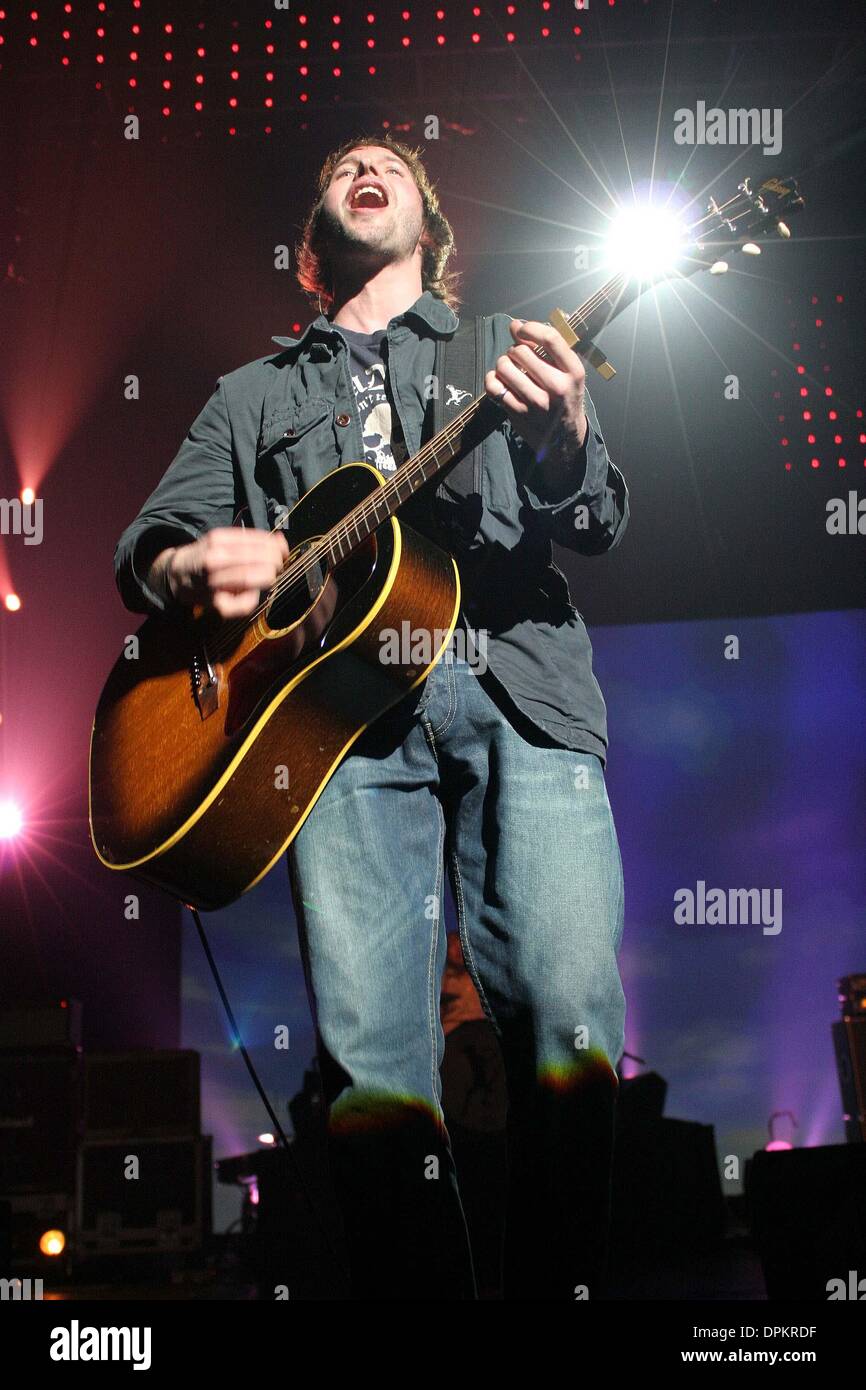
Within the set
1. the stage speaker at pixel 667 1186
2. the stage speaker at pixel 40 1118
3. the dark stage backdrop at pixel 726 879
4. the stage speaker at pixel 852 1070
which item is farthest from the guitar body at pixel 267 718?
the stage speaker at pixel 40 1118

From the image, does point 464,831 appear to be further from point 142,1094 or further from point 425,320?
point 142,1094

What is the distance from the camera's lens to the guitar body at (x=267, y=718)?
5.72 ft

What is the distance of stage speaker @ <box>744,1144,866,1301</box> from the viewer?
6.64 feet

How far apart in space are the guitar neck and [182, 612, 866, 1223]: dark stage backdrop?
2.46m

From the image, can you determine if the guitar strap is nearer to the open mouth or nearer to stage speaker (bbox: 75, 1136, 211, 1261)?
the open mouth

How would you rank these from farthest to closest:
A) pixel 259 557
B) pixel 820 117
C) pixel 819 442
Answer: pixel 819 442
pixel 820 117
pixel 259 557

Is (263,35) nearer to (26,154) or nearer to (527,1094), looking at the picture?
(26,154)

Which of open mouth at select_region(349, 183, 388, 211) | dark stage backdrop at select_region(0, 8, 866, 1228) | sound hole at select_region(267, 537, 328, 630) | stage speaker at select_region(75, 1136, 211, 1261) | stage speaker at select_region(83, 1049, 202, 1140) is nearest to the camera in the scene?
sound hole at select_region(267, 537, 328, 630)

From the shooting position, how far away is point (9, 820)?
4.73 m

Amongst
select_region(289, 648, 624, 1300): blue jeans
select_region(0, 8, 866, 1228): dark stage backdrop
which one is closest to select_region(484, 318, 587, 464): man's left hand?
select_region(289, 648, 624, 1300): blue jeans

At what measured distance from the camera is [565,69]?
318 cm

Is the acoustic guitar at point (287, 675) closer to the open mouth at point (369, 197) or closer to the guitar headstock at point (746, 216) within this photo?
the guitar headstock at point (746, 216)

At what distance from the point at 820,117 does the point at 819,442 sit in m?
0.97
